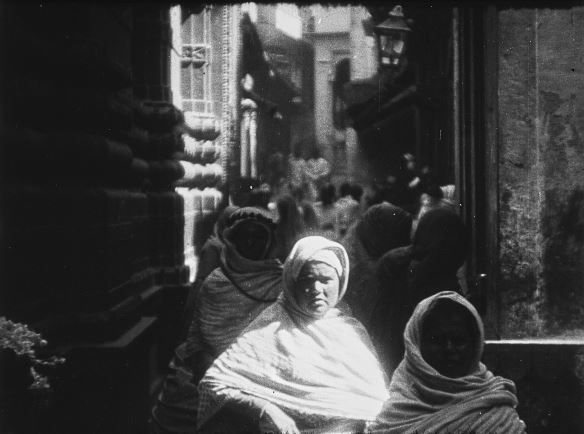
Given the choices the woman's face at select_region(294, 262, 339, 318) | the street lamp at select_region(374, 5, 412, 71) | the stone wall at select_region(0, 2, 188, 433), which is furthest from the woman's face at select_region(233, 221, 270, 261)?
the street lamp at select_region(374, 5, 412, 71)

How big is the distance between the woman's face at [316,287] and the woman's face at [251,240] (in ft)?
5.16

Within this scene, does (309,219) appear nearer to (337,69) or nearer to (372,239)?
(372,239)

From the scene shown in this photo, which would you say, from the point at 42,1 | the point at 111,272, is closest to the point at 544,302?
the point at 111,272

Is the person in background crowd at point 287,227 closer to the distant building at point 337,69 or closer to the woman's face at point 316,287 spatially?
the woman's face at point 316,287

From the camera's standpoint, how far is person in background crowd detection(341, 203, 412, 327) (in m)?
6.14

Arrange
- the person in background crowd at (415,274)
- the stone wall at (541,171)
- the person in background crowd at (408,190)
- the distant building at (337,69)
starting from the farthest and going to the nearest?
1. the distant building at (337,69)
2. the person in background crowd at (408,190)
3. the stone wall at (541,171)
4. the person in background crowd at (415,274)

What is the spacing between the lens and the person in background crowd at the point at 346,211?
1176 centimetres

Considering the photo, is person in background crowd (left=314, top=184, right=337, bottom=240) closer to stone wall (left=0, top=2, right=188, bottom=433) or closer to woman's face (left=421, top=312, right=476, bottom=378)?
stone wall (left=0, top=2, right=188, bottom=433)

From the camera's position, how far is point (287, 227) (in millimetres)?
10742

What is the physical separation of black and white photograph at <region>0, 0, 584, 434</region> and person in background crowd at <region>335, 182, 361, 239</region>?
7.50ft

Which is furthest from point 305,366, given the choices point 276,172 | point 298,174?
point 276,172

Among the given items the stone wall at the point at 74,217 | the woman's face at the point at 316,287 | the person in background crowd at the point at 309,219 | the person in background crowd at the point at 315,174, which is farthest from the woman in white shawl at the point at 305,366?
the person in background crowd at the point at 315,174

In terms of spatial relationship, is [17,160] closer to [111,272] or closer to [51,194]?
[51,194]

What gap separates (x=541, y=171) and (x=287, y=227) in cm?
503
